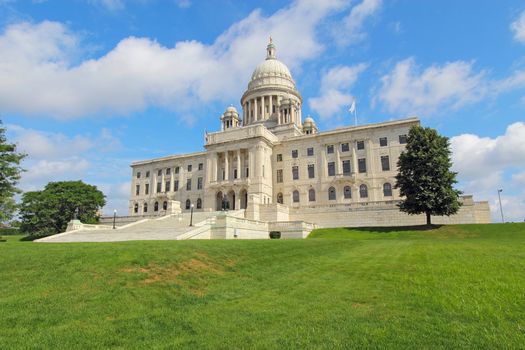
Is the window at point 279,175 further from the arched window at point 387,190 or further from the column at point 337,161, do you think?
the arched window at point 387,190

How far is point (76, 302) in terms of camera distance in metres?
9.30

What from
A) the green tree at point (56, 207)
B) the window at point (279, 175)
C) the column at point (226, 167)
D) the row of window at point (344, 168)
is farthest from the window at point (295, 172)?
the green tree at point (56, 207)

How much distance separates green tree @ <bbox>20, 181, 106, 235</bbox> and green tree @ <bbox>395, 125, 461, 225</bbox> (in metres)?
50.7

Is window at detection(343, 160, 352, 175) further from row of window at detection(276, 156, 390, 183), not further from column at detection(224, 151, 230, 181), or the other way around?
column at detection(224, 151, 230, 181)

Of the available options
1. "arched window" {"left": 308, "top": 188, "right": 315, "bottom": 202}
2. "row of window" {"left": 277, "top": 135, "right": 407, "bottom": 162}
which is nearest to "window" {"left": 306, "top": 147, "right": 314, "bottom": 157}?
"row of window" {"left": 277, "top": 135, "right": 407, "bottom": 162}

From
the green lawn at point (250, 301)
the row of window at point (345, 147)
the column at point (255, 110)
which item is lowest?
the green lawn at point (250, 301)

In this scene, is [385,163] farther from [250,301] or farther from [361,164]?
[250,301]

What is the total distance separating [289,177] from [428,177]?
93.9 ft

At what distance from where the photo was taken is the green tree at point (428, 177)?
137 feet

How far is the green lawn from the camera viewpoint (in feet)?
23.4

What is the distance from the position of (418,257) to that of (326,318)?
10.2 metres

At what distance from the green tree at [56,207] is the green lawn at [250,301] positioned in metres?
49.5

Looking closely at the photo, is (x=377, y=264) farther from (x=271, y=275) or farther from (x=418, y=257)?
(x=271, y=275)

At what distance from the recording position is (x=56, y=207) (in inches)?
2283
